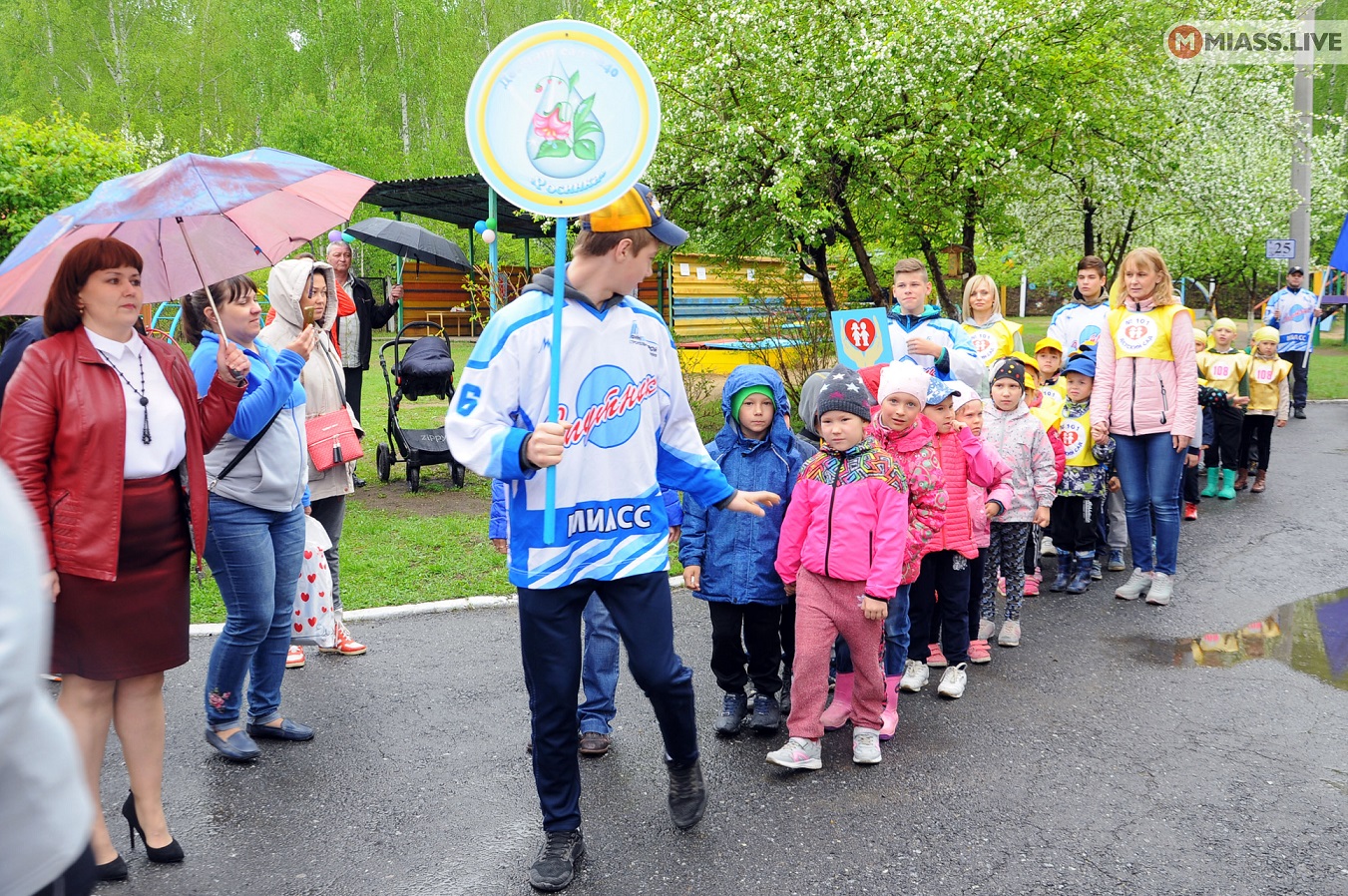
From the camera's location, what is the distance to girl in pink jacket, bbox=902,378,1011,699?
5.04m

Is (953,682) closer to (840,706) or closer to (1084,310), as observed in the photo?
(840,706)

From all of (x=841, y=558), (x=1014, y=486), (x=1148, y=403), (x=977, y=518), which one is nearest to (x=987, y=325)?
(x=1148, y=403)

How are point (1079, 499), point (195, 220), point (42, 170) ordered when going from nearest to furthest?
point (195, 220) → point (1079, 499) → point (42, 170)

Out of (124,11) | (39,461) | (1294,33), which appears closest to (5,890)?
(39,461)

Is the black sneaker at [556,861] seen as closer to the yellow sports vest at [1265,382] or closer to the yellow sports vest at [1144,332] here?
the yellow sports vest at [1144,332]

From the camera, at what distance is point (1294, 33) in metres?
18.6

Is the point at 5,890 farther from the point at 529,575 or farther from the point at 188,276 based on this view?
the point at 188,276

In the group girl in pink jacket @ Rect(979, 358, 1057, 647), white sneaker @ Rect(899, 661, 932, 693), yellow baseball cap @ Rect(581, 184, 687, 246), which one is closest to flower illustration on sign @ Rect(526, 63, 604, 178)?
yellow baseball cap @ Rect(581, 184, 687, 246)

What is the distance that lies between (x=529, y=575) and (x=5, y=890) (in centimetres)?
187

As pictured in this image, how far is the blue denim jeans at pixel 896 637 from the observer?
475 cm

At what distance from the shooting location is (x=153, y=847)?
3.53m

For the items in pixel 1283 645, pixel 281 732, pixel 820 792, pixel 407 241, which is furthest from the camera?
pixel 407 241

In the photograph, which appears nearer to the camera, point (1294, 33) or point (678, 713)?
point (678, 713)

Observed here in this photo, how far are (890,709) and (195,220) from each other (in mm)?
3599
